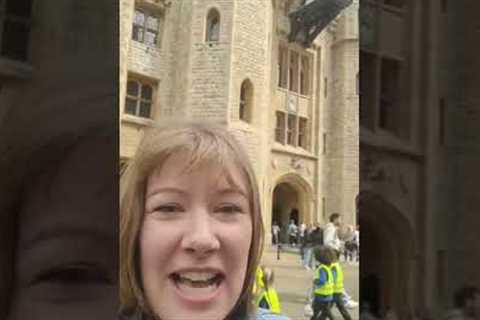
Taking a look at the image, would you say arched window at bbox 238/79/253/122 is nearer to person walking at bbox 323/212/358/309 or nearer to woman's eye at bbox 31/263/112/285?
person walking at bbox 323/212/358/309

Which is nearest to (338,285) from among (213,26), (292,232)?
(292,232)

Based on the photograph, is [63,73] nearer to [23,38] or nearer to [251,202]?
[23,38]

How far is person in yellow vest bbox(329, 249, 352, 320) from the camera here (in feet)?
3.07

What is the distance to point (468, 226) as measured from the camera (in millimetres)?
975

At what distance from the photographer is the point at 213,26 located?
0.93 meters

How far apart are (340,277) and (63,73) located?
53cm

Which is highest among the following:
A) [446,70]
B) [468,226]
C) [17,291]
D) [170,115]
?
[446,70]

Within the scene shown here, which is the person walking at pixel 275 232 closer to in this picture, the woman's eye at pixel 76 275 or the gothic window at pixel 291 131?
the gothic window at pixel 291 131

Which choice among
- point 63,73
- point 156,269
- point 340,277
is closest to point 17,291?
point 156,269

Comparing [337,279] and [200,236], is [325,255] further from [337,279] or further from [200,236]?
[200,236]

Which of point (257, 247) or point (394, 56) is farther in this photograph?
point (394, 56)

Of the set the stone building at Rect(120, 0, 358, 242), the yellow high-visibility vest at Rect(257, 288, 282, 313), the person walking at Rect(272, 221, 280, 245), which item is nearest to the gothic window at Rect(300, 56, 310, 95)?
the stone building at Rect(120, 0, 358, 242)

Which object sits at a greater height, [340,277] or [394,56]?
[394,56]

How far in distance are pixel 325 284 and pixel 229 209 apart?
0.21 metres
